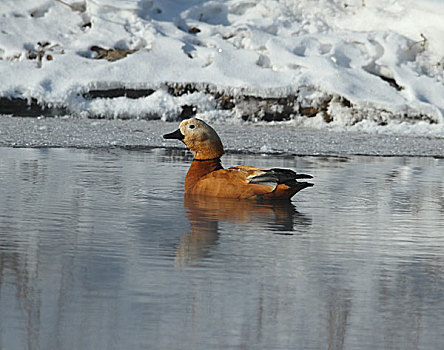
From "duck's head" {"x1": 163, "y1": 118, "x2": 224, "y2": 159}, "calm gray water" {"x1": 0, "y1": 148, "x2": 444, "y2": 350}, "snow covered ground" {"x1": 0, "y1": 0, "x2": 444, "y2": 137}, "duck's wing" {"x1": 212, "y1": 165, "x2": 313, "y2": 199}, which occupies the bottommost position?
"calm gray water" {"x1": 0, "y1": 148, "x2": 444, "y2": 350}

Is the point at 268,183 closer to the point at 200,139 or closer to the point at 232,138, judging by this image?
the point at 200,139

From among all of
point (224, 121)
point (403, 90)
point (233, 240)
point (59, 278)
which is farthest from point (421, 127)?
point (59, 278)

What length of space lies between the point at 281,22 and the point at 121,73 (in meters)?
3.58

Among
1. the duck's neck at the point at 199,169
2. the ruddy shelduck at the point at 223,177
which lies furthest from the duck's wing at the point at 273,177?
the duck's neck at the point at 199,169

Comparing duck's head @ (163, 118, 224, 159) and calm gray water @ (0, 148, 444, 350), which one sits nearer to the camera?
calm gray water @ (0, 148, 444, 350)

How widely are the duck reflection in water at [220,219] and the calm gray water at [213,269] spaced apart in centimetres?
1

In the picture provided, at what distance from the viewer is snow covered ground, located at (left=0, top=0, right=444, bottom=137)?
14.5 meters

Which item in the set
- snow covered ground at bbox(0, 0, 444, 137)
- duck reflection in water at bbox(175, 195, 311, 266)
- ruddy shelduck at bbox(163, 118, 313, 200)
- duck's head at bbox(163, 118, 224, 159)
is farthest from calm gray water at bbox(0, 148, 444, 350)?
snow covered ground at bbox(0, 0, 444, 137)

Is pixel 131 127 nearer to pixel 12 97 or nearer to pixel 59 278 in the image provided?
pixel 12 97

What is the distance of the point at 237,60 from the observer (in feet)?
50.3

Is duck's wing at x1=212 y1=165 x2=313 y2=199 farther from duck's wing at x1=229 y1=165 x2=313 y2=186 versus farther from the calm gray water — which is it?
the calm gray water

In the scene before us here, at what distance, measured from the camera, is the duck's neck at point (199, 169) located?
6617 millimetres

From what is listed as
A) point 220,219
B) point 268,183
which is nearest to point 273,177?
point 268,183

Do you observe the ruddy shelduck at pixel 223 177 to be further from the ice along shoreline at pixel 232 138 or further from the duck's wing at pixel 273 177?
the ice along shoreline at pixel 232 138
